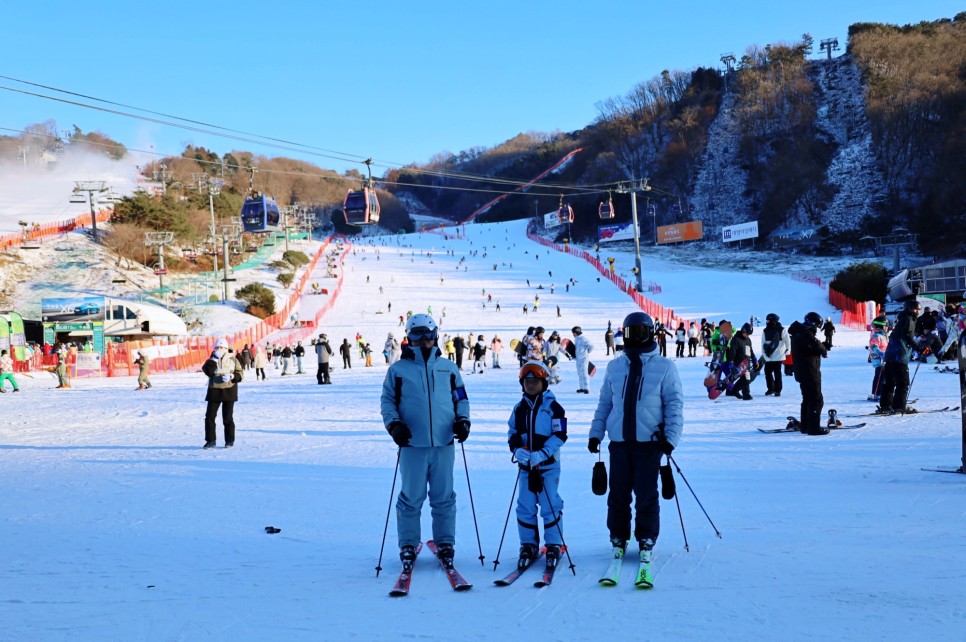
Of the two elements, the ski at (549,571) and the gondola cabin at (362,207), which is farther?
the gondola cabin at (362,207)

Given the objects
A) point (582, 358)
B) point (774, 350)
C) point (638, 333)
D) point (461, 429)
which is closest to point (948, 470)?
point (638, 333)

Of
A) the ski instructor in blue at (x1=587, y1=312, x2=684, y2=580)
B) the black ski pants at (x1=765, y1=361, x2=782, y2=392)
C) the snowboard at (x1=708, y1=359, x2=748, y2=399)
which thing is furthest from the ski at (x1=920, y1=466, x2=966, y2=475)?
the black ski pants at (x1=765, y1=361, x2=782, y2=392)

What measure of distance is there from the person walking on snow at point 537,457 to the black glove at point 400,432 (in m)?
0.54

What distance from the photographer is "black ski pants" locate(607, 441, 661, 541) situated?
4133 mm

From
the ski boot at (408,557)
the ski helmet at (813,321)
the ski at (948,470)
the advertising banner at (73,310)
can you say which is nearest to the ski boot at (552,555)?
the ski boot at (408,557)

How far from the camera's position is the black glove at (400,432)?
13.7ft

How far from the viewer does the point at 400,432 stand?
4172mm

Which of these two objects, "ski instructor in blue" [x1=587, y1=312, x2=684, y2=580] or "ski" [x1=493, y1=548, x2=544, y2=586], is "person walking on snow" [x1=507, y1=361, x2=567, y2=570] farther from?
"ski instructor in blue" [x1=587, y1=312, x2=684, y2=580]

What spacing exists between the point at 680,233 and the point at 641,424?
242 ft

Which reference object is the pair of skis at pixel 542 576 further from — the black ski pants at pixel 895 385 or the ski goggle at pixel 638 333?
the black ski pants at pixel 895 385

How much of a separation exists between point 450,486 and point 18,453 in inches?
297

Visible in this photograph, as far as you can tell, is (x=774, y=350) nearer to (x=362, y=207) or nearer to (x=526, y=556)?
(x=526, y=556)

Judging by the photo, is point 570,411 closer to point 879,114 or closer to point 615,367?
point 615,367

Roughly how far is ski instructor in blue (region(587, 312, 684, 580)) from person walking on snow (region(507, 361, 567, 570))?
0.25 metres
